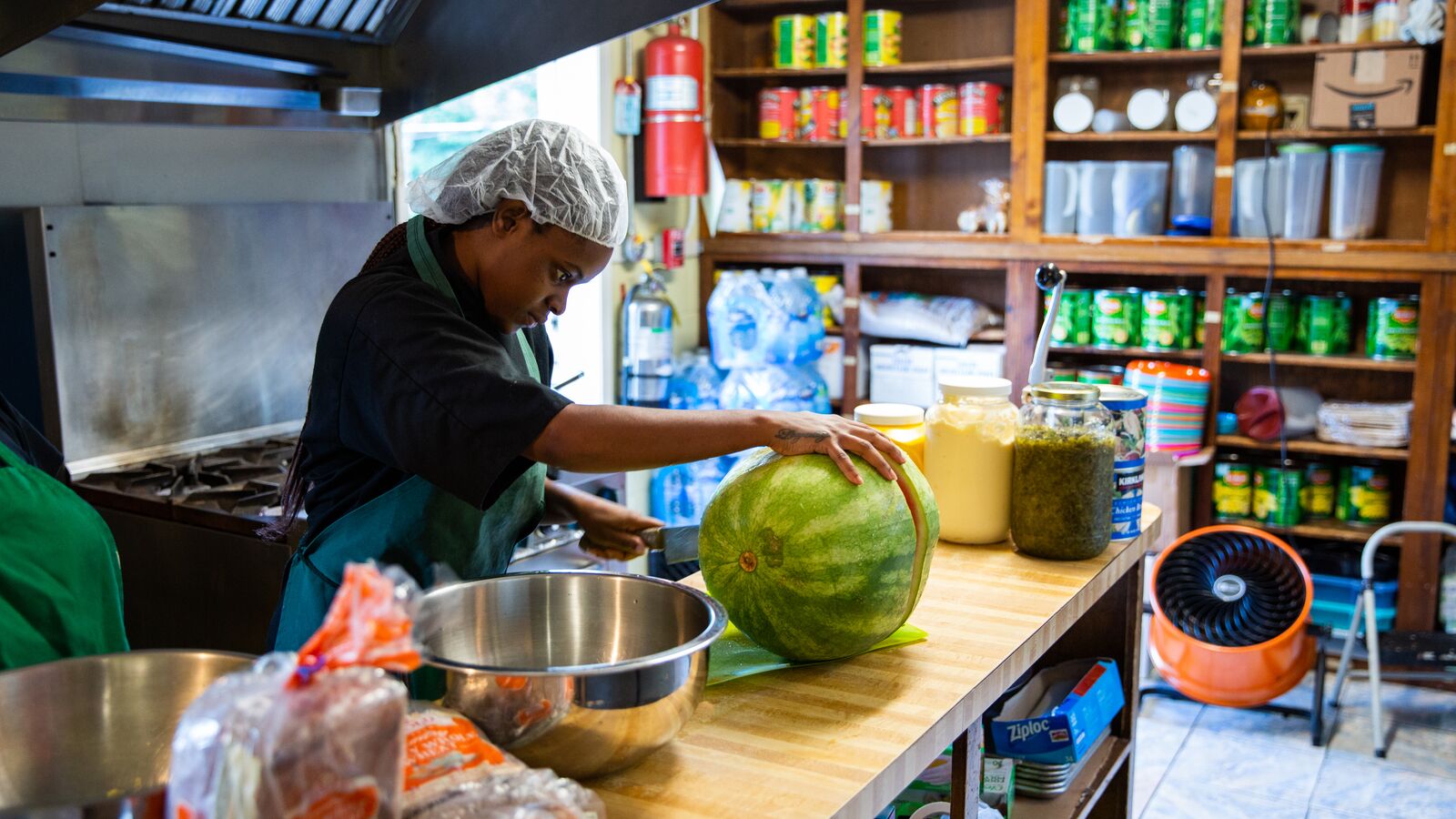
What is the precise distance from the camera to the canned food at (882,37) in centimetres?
476

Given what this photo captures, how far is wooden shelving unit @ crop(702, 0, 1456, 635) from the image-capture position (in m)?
4.10

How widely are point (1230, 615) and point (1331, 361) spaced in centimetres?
130

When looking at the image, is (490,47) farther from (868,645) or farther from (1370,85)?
(1370,85)

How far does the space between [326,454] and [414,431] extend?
254mm

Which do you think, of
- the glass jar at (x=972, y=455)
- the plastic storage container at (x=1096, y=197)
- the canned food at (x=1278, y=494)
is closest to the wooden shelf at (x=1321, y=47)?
the plastic storage container at (x=1096, y=197)

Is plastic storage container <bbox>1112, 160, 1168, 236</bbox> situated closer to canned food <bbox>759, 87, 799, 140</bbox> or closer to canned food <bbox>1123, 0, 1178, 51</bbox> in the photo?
canned food <bbox>1123, 0, 1178, 51</bbox>

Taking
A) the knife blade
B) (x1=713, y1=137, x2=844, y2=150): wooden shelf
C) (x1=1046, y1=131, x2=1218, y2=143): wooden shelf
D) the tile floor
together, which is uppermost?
(x1=713, y1=137, x2=844, y2=150): wooden shelf

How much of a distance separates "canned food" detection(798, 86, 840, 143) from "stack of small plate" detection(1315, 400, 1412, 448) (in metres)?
2.12

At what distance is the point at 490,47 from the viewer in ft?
8.16

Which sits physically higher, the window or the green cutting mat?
the window

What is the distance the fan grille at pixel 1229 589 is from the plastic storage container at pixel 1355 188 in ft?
4.54

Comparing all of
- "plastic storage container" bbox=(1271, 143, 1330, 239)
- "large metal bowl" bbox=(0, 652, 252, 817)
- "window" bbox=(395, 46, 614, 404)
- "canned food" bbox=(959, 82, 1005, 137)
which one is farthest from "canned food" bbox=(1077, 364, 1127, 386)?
"large metal bowl" bbox=(0, 652, 252, 817)

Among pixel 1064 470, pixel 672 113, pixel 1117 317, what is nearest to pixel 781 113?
pixel 672 113

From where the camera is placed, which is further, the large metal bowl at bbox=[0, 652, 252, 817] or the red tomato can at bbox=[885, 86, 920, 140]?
the red tomato can at bbox=[885, 86, 920, 140]
